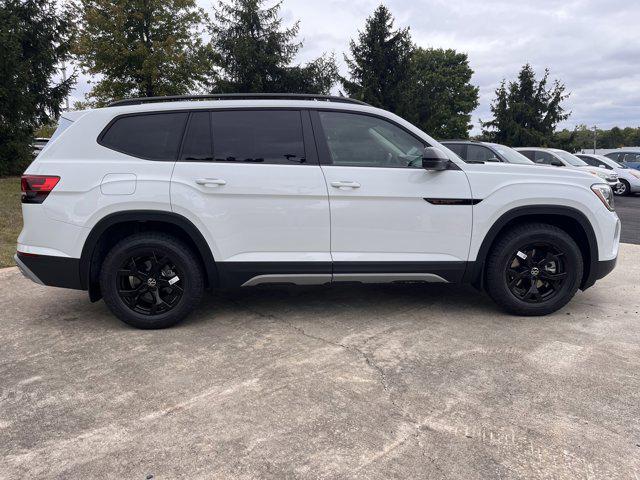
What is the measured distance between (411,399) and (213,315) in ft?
6.97

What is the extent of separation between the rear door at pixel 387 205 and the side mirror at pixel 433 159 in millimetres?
100

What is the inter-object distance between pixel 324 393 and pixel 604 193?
10.1 ft

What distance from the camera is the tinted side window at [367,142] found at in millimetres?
3912

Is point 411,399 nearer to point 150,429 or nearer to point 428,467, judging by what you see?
point 428,467

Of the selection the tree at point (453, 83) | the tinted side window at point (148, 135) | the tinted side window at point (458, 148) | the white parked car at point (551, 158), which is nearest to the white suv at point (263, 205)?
the tinted side window at point (148, 135)

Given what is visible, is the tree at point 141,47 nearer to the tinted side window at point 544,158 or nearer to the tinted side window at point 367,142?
the tinted side window at point 544,158

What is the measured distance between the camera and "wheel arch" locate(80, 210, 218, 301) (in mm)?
3734

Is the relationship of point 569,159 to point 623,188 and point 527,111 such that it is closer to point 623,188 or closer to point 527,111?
point 623,188

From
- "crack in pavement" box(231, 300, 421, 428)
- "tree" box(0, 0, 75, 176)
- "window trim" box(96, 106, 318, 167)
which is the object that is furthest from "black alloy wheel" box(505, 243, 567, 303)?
"tree" box(0, 0, 75, 176)

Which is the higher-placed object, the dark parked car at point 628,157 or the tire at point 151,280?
the dark parked car at point 628,157

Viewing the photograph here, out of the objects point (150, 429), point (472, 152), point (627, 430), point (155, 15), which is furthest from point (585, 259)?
point (155, 15)

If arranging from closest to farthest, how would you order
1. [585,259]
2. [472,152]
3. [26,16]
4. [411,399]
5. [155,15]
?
1. [411,399]
2. [585,259]
3. [472,152]
4. [155,15]
5. [26,16]

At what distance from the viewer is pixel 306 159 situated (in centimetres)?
386

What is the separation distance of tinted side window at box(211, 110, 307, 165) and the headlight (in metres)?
2.53
